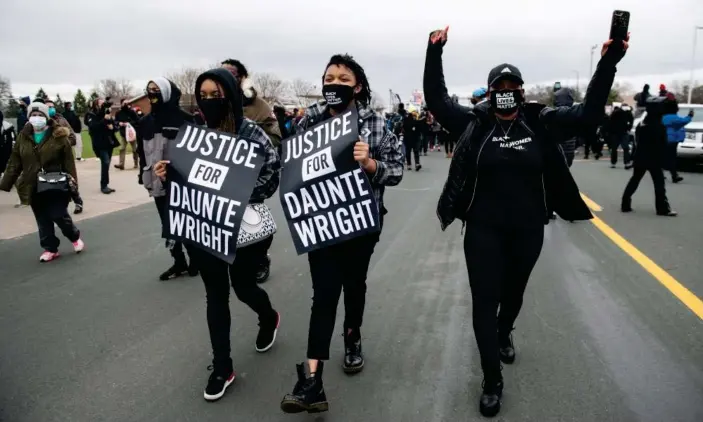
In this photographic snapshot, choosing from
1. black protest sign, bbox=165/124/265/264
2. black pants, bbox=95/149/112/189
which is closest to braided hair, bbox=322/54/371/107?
black protest sign, bbox=165/124/265/264

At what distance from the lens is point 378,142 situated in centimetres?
309

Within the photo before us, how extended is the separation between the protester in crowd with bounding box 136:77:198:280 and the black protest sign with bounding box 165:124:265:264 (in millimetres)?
1437

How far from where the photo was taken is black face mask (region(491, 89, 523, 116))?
9.34 feet

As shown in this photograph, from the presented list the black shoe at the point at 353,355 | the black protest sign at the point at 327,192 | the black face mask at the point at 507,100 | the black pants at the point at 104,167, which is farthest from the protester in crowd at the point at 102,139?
the black face mask at the point at 507,100

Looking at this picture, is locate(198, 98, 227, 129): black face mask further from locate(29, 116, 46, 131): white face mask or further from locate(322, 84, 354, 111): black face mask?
locate(29, 116, 46, 131): white face mask

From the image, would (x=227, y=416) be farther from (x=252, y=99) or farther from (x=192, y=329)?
(x=252, y=99)

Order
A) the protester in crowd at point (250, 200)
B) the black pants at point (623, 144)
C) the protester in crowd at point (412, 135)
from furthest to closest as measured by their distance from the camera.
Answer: the protester in crowd at point (412, 135)
the black pants at point (623, 144)
the protester in crowd at point (250, 200)

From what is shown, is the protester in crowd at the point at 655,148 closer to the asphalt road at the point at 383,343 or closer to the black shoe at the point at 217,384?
the asphalt road at the point at 383,343

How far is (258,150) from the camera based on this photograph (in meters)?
2.92

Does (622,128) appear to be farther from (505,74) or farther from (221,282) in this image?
(221,282)

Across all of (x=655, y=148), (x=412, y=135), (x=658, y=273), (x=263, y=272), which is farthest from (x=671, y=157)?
(x=263, y=272)

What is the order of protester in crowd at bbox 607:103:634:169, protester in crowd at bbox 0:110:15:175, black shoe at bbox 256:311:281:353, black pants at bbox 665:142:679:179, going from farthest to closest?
protester in crowd at bbox 607:103:634:169, black pants at bbox 665:142:679:179, protester in crowd at bbox 0:110:15:175, black shoe at bbox 256:311:281:353

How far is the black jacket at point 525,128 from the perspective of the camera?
2725mm

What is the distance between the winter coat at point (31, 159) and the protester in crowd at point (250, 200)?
12.2 ft
